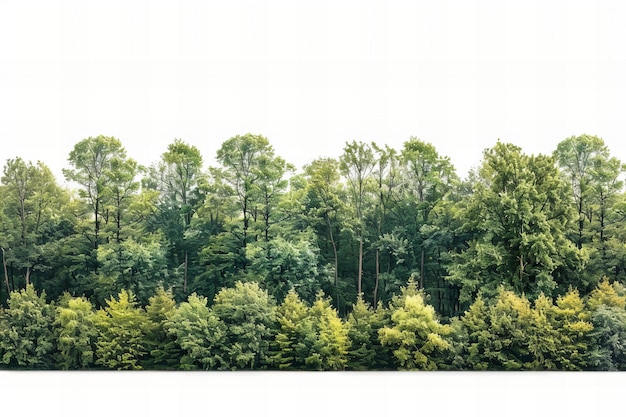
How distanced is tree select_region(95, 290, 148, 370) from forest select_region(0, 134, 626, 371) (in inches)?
5.2

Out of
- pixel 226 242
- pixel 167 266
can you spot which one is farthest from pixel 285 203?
pixel 167 266

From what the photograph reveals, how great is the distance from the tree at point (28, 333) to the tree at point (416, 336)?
20309mm

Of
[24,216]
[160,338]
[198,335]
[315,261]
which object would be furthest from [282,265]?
[24,216]

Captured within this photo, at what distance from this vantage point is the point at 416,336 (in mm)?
54094

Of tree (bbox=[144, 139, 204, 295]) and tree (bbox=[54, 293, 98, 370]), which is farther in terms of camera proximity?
tree (bbox=[144, 139, 204, 295])

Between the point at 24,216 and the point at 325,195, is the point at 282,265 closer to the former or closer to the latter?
the point at 325,195

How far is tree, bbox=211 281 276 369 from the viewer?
179ft

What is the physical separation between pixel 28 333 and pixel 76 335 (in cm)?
303

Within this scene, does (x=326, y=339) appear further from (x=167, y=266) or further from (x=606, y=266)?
(x=606, y=266)

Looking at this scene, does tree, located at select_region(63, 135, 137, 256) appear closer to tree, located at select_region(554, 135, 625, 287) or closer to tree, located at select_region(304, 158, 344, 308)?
tree, located at select_region(304, 158, 344, 308)

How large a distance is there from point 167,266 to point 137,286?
3.29 meters

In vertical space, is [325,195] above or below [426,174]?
below

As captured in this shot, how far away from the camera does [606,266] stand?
59938 mm

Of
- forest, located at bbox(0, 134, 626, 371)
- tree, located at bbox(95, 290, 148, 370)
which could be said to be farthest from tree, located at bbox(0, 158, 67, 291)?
tree, located at bbox(95, 290, 148, 370)
